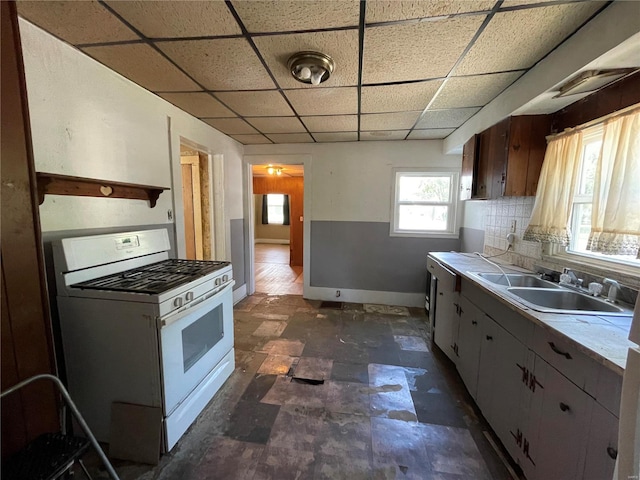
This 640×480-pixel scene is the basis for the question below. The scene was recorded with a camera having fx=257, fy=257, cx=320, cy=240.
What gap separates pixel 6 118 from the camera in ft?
3.43

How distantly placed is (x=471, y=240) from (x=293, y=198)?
4699mm

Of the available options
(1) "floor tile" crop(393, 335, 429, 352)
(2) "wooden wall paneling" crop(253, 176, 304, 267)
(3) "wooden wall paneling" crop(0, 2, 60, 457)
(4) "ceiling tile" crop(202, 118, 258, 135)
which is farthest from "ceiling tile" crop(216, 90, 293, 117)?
(2) "wooden wall paneling" crop(253, 176, 304, 267)

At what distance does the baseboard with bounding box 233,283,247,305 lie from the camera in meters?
3.73

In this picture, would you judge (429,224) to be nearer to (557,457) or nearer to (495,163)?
(495,163)

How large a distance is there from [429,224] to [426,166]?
32.6 inches

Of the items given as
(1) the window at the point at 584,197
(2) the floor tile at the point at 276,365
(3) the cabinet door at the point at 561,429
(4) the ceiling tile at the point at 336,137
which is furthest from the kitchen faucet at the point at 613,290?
(4) the ceiling tile at the point at 336,137

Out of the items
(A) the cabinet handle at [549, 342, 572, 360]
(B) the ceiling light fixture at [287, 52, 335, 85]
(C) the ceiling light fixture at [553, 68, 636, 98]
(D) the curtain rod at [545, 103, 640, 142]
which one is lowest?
(A) the cabinet handle at [549, 342, 572, 360]

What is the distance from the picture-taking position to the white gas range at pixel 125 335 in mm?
1402

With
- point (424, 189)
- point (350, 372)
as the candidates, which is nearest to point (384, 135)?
point (424, 189)

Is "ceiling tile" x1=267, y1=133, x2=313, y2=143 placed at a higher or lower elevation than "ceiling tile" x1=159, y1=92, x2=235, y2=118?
higher

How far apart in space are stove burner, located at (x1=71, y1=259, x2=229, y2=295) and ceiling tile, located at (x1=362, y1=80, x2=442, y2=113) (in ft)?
6.24

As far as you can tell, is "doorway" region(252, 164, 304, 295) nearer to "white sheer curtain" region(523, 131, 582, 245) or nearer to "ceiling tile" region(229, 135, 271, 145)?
"ceiling tile" region(229, 135, 271, 145)

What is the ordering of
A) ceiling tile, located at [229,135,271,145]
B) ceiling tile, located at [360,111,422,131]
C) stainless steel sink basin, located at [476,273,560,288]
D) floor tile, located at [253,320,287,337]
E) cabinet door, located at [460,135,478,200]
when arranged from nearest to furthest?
stainless steel sink basin, located at [476,273,560,288] → cabinet door, located at [460,135,478,200] → ceiling tile, located at [360,111,422,131] → floor tile, located at [253,320,287,337] → ceiling tile, located at [229,135,271,145]

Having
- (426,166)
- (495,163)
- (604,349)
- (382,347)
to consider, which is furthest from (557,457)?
Result: (426,166)
